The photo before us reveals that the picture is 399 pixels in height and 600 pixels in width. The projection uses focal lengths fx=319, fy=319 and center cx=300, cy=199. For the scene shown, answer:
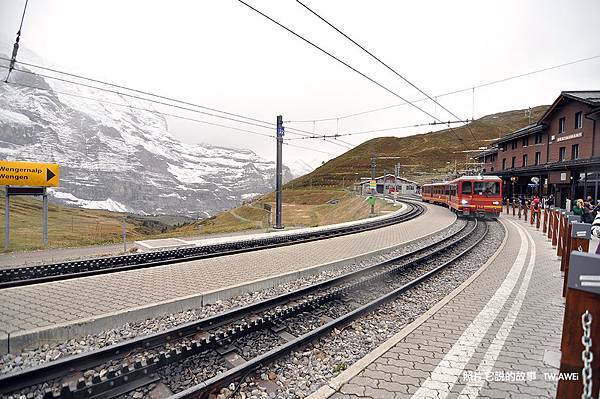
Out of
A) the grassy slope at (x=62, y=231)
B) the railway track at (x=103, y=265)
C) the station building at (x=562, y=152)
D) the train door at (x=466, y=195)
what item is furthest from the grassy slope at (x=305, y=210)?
the railway track at (x=103, y=265)

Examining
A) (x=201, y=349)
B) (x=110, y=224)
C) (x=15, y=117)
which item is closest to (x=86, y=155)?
(x=15, y=117)

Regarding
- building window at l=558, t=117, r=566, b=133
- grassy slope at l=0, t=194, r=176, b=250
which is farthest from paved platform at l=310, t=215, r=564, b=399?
building window at l=558, t=117, r=566, b=133

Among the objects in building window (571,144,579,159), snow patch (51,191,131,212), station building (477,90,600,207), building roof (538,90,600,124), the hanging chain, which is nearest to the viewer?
the hanging chain

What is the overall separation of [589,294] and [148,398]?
171 inches

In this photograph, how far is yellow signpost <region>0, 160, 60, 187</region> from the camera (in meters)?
17.8

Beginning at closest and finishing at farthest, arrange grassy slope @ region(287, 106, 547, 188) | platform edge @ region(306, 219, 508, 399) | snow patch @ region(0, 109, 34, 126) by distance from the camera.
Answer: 1. platform edge @ region(306, 219, 508, 399)
2. grassy slope @ region(287, 106, 547, 188)
3. snow patch @ region(0, 109, 34, 126)

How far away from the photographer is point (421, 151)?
15212 cm

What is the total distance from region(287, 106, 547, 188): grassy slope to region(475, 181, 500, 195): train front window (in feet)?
249

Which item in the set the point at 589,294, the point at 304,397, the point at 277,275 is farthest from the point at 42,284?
the point at 589,294

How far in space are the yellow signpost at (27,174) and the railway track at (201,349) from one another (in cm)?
1804

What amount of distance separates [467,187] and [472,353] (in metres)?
21.2

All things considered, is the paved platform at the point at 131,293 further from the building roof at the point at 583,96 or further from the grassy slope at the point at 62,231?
the building roof at the point at 583,96

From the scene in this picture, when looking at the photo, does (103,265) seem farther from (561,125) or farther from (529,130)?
→ (529,130)

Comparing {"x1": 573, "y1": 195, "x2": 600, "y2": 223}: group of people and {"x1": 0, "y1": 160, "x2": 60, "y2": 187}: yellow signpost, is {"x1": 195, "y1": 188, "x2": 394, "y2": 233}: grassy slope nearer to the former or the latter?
{"x1": 573, "y1": 195, "x2": 600, "y2": 223}: group of people
